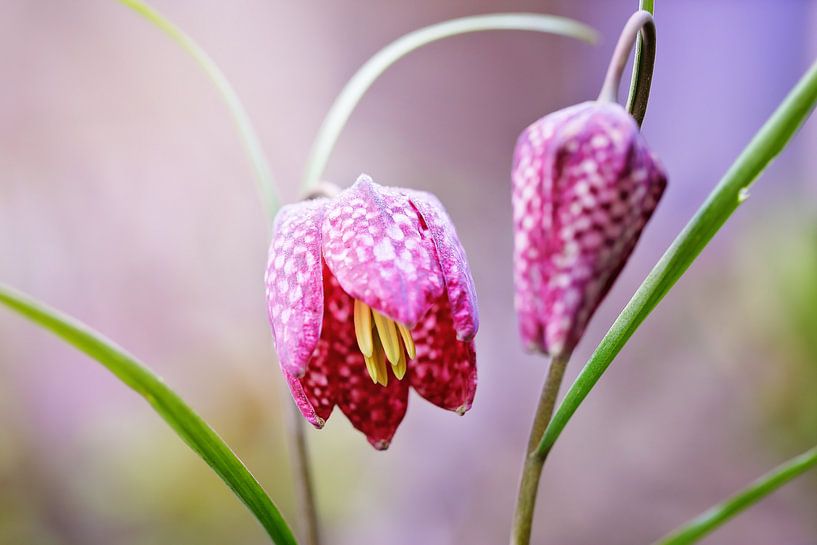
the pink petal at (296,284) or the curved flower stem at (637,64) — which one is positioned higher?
the curved flower stem at (637,64)

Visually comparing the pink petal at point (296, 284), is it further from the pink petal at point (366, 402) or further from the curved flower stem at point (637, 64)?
the curved flower stem at point (637, 64)

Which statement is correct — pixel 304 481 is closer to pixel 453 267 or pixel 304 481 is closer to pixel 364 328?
pixel 364 328

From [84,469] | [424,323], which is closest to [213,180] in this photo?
[84,469]

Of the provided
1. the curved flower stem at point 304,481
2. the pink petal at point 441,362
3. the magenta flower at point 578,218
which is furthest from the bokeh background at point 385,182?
the magenta flower at point 578,218

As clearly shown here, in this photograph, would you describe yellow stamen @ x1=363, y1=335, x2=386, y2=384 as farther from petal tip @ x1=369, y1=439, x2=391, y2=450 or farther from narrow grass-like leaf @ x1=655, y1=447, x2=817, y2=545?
narrow grass-like leaf @ x1=655, y1=447, x2=817, y2=545

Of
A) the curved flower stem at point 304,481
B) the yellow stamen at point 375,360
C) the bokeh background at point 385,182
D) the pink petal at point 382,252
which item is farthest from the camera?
the bokeh background at point 385,182

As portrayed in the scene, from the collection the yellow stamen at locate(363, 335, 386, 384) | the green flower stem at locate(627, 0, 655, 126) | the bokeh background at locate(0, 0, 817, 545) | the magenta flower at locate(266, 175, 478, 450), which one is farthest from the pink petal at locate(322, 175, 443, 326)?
the bokeh background at locate(0, 0, 817, 545)

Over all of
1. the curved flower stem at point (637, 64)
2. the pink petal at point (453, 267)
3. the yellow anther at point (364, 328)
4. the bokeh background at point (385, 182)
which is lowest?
the bokeh background at point (385, 182)

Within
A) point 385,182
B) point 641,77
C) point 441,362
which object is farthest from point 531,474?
point 385,182
